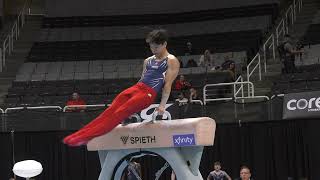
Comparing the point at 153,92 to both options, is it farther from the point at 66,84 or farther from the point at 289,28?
the point at 289,28

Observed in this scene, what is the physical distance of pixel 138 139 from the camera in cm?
601

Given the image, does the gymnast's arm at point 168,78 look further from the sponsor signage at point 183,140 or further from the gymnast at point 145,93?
the sponsor signage at point 183,140

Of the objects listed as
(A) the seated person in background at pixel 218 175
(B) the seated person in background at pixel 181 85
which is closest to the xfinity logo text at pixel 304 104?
(A) the seated person in background at pixel 218 175

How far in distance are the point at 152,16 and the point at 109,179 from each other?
18566 mm

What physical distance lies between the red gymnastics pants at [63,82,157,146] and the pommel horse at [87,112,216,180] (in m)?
0.23

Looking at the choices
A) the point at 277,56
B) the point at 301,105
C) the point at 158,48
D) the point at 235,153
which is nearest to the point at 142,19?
the point at 277,56

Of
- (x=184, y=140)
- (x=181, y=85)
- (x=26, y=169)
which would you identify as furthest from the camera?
(x=181, y=85)

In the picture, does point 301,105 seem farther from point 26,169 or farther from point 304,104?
point 26,169

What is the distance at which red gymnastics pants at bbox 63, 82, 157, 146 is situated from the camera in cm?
578

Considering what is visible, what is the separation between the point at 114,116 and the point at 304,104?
6.80 m

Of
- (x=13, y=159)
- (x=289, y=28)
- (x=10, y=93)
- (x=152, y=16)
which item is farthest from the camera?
(x=152, y=16)

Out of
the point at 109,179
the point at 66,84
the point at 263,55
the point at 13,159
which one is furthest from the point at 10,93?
the point at 109,179

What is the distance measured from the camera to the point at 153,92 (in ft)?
20.0

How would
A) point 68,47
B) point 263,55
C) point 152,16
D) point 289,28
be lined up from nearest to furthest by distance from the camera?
point 263,55 < point 289,28 < point 68,47 < point 152,16
